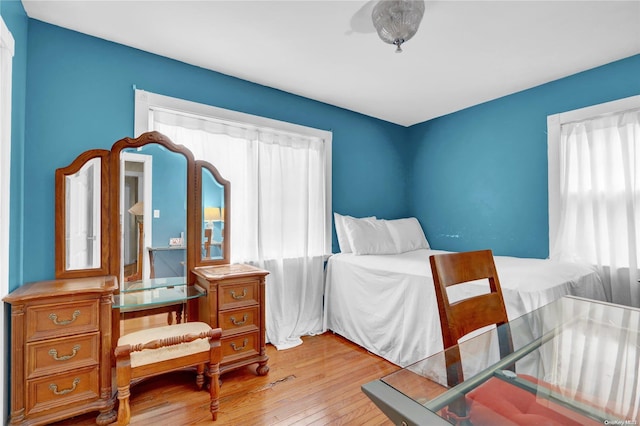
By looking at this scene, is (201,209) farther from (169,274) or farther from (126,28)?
(126,28)

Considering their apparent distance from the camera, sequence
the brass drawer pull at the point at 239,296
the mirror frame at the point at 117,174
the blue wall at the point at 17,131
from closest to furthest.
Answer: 1. the blue wall at the point at 17,131
2. the mirror frame at the point at 117,174
3. the brass drawer pull at the point at 239,296

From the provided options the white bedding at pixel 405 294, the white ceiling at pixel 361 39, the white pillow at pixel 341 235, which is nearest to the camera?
the white ceiling at pixel 361 39

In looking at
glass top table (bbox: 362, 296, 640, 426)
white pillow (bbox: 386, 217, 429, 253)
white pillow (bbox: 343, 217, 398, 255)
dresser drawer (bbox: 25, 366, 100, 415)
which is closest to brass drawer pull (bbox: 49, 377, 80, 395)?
dresser drawer (bbox: 25, 366, 100, 415)

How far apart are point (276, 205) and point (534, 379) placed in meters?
2.26

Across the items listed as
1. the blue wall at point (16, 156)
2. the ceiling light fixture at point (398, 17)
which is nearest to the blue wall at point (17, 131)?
the blue wall at point (16, 156)

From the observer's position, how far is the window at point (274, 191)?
242cm

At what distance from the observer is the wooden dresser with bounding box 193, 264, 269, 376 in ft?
6.66

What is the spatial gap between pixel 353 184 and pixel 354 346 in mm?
1765

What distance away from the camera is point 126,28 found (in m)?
1.95

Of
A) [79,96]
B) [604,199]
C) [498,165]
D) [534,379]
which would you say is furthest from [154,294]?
[604,199]

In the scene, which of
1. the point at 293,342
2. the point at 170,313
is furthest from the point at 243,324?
the point at 293,342

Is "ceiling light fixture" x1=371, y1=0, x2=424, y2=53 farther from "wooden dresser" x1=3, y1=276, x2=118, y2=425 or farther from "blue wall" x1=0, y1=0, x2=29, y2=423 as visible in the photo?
"wooden dresser" x1=3, y1=276, x2=118, y2=425

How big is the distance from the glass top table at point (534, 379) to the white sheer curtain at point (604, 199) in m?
1.21

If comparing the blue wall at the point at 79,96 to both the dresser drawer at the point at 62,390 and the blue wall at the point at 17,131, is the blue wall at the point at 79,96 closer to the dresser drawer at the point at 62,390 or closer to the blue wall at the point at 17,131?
the blue wall at the point at 17,131
